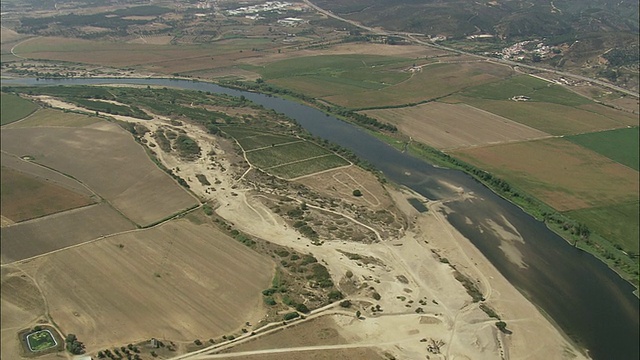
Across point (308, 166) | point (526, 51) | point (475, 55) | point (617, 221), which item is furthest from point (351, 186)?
point (526, 51)

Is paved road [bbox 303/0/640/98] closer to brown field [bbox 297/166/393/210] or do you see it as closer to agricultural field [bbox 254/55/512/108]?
agricultural field [bbox 254/55/512/108]

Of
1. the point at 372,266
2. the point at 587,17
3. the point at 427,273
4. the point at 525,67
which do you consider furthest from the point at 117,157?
the point at 587,17

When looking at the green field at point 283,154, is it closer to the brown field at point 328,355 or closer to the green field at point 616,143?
the brown field at point 328,355

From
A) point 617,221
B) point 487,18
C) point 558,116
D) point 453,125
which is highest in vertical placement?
point 487,18

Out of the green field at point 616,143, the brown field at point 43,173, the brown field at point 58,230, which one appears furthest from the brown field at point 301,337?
the green field at point 616,143

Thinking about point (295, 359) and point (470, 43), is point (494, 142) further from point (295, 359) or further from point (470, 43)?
point (470, 43)

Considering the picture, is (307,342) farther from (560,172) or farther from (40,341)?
(560,172)

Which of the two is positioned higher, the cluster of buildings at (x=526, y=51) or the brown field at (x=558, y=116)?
the cluster of buildings at (x=526, y=51)
